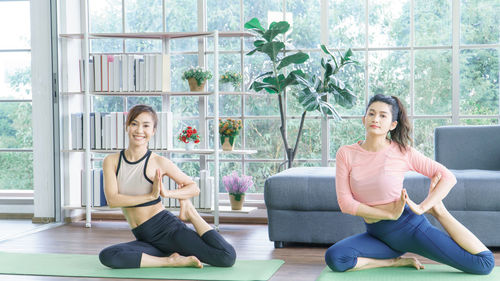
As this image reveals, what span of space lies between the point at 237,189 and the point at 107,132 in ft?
3.70

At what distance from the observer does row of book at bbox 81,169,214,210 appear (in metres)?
4.90

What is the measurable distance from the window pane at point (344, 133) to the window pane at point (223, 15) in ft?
3.75

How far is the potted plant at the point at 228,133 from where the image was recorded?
4.92 m

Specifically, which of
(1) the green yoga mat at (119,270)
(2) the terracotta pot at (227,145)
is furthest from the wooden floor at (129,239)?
(2) the terracotta pot at (227,145)

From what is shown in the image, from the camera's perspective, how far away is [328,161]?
204 inches

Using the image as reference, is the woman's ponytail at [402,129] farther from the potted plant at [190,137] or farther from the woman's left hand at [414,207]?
the potted plant at [190,137]

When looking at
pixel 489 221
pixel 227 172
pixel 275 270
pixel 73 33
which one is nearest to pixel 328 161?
pixel 227 172

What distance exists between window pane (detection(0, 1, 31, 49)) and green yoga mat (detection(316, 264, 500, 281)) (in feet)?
9.43

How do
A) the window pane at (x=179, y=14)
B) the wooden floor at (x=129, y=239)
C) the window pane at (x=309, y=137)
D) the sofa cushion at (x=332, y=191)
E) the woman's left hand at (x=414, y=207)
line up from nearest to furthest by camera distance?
the woman's left hand at (x=414, y=207) < the wooden floor at (x=129, y=239) < the sofa cushion at (x=332, y=191) < the window pane at (x=309, y=137) < the window pane at (x=179, y=14)

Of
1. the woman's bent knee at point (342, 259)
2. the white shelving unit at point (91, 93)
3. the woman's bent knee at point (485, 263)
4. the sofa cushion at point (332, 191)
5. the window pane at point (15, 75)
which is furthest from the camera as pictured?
the white shelving unit at point (91, 93)

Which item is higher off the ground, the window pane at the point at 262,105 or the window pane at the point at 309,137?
the window pane at the point at 262,105

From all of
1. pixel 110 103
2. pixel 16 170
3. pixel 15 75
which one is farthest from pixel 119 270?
pixel 110 103

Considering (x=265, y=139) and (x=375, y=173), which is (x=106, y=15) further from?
(x=375, y=173)

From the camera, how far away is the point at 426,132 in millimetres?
5055
